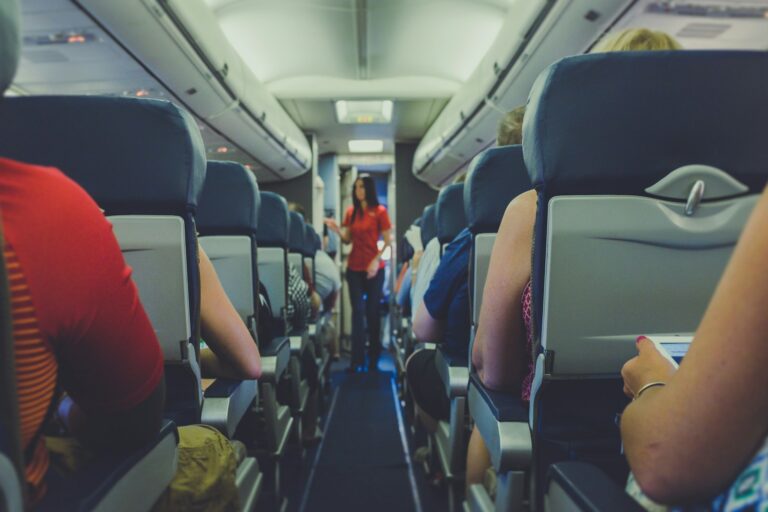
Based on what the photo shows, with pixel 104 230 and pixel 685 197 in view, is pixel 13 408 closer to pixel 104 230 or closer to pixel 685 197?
pixel 104 230

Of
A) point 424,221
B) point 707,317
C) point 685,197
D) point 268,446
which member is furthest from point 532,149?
point 424,221

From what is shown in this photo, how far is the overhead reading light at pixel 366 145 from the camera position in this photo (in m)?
9.27

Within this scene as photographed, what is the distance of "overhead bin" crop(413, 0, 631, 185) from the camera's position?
2861mm

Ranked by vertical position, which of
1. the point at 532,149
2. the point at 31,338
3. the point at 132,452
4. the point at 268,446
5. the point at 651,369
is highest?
the point at 532,149

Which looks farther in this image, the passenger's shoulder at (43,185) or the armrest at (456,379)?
the armrest at (456,379)

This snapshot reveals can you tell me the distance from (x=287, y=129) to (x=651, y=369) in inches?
257

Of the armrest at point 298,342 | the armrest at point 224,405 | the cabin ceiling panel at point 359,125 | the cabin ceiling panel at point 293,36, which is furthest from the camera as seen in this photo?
the cabin ceiling panel at point 359,125

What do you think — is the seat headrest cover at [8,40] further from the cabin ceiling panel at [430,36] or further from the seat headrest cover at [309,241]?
the cabin ceiling panel at [430,36]

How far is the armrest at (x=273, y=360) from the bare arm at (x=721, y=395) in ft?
5.35

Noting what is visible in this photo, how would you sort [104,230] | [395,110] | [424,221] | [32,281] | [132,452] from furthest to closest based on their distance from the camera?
1. [395,110]
2. [424,221]
3. [132,452]
4. [104,230]
5. [32,281]

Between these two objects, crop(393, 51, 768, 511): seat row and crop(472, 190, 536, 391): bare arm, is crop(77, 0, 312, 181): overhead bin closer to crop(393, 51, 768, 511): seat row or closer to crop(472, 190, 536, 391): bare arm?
crop(472, 190, 536, 391): bare arm

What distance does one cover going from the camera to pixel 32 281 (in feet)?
2.06

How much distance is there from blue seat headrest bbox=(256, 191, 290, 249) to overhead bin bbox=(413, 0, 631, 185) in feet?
6.57

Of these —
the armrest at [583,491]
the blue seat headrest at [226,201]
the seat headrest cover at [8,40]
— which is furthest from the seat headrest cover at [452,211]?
the seat headrest cover at [8,40]
